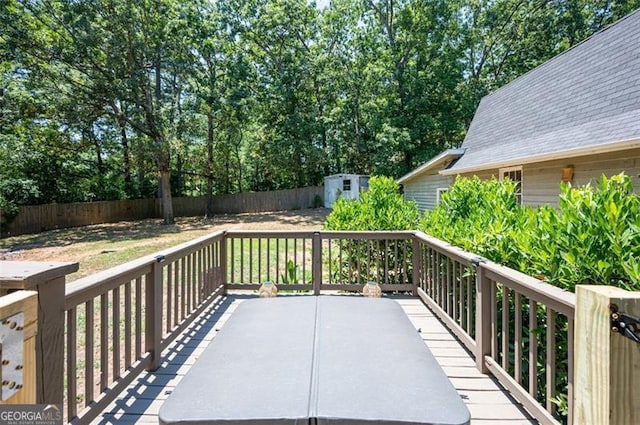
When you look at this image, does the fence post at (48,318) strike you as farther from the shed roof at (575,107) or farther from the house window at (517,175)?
the house window at (517,175)

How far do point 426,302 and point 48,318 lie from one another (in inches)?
143

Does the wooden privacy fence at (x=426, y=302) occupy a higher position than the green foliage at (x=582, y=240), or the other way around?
the green foliage at (x=582, y=240)

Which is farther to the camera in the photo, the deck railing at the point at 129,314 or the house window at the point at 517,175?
the house window at the point at 517,175

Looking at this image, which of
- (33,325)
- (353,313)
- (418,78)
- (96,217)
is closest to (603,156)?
(353,313)

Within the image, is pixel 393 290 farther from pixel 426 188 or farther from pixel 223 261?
pixel 426 188

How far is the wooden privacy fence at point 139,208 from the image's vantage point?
14898mm

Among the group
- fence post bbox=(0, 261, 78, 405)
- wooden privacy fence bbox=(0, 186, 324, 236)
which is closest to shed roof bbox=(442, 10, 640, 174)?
fence post bbox=(0, 261, 78, 405)

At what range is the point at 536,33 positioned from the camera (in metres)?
18.3

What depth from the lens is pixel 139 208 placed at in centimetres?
1962

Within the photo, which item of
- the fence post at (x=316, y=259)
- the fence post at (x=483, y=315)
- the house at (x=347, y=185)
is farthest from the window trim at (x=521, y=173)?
the house at (x=347, y=185)

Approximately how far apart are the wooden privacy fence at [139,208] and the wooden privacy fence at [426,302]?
Answer: 13.0 metres

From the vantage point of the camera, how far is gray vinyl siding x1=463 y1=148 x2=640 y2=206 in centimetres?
518

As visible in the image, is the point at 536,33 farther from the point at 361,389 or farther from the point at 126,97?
the point at 361,389

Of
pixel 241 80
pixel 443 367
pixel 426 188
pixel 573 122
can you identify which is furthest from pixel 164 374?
pixel 241 80
